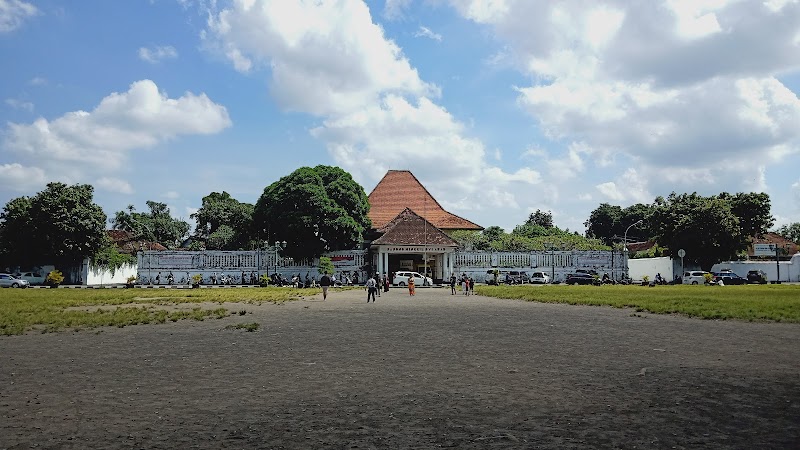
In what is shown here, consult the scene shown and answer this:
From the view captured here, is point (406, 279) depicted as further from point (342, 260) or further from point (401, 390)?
point (401, 390)

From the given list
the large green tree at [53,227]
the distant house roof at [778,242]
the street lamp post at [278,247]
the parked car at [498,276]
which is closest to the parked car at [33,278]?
the large green tree at [53,227]

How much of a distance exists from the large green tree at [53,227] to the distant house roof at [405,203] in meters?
24.5

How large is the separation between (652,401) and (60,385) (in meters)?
6.58

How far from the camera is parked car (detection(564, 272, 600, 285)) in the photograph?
48094 millimetres

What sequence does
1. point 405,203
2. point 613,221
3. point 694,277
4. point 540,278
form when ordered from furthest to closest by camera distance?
point 613,221
point 405,203
point 540,278
point 694,277

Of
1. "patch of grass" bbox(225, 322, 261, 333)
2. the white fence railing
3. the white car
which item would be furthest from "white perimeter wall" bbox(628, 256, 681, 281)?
"patch of grass" bbox(225, 322, 261, 333)

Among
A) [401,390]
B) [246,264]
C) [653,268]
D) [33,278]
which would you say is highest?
[246,264]

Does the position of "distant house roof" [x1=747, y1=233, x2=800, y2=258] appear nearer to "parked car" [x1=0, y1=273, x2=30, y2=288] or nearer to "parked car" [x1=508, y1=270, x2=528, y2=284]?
"parked car" [x1=508, y1=270, x2=528, y2=284]

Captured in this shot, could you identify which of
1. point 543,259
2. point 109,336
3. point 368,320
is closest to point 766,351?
point 368,320

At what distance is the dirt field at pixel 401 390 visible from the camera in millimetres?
5031

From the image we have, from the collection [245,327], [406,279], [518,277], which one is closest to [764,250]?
[518,277]

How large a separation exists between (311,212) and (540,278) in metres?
19.1

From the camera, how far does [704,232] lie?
49.4 metres

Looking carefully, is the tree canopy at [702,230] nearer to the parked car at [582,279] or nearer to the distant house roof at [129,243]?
the parked car at [582,279]
